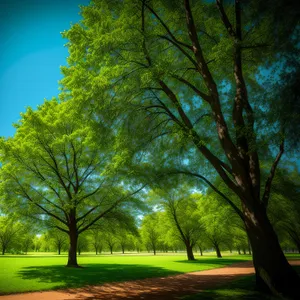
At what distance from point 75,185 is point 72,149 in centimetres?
333

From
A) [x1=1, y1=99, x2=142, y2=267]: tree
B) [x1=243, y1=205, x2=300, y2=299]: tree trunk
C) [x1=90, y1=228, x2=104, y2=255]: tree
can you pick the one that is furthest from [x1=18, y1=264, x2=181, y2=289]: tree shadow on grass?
[x1=243, y1=205, x2=300, y2=299]: tree trunk

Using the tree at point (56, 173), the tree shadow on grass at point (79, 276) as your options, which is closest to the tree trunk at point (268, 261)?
the tree shadow on grass at point (79, 276)

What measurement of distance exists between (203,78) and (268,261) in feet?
24.9

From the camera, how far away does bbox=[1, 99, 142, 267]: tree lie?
59.6ft

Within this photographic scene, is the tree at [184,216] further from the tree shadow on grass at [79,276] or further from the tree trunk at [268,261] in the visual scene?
the tree trunk at [268,261]

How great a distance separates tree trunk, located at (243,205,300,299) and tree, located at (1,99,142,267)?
1052cm

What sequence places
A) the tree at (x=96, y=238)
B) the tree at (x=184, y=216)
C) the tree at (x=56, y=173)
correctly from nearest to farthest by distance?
the tree at (x=56, y=173)
the tree at (x=96, y=238)
the tree at (x=184, y=216)

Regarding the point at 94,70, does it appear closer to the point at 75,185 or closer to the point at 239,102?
the point at 239,102

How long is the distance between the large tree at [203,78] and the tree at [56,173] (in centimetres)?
745

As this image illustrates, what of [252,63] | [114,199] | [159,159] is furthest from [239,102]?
[114,199]

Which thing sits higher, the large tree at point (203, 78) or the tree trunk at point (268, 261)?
the large tree at point (203, 78)

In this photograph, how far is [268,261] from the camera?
8.06 meters

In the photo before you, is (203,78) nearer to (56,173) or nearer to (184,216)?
(56,173)

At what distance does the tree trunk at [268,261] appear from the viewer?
764 centimetres
